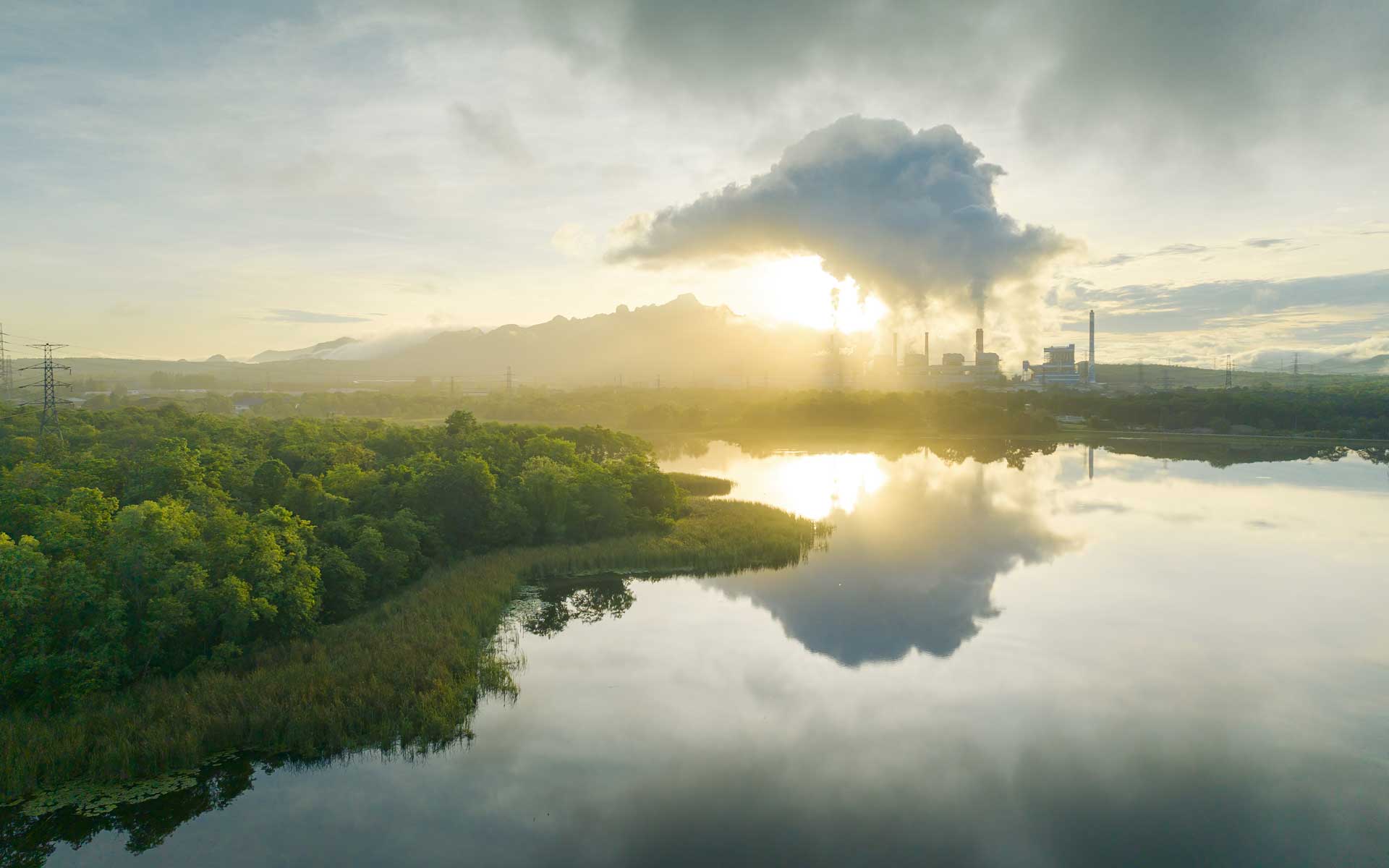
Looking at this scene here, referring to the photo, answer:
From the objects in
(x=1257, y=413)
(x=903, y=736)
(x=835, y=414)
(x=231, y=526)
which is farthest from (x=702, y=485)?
(x=1257, y=413)

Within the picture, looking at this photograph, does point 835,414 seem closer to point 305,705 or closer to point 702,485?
point 702,485

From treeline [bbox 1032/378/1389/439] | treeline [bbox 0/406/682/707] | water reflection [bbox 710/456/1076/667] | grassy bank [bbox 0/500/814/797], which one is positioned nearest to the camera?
grassy bank [bbox 0/500/814/797]

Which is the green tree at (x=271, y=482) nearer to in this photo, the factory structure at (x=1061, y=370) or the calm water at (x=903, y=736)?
the calm water at (x=903, y=736)

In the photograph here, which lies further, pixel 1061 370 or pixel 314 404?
pixel 1061 370

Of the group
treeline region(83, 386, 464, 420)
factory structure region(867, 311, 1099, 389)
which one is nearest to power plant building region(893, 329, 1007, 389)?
factory structure region(867, 311, 1099, 389)

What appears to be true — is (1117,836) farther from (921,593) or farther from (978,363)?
(978,363)

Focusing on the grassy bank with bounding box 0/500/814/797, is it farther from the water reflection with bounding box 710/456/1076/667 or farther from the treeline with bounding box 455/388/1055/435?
the treeline with bounding box 455/388/1055/435

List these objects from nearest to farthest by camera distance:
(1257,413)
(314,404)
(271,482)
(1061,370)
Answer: (271,482) → (1257,413) → (314,404) → (1061,370)
